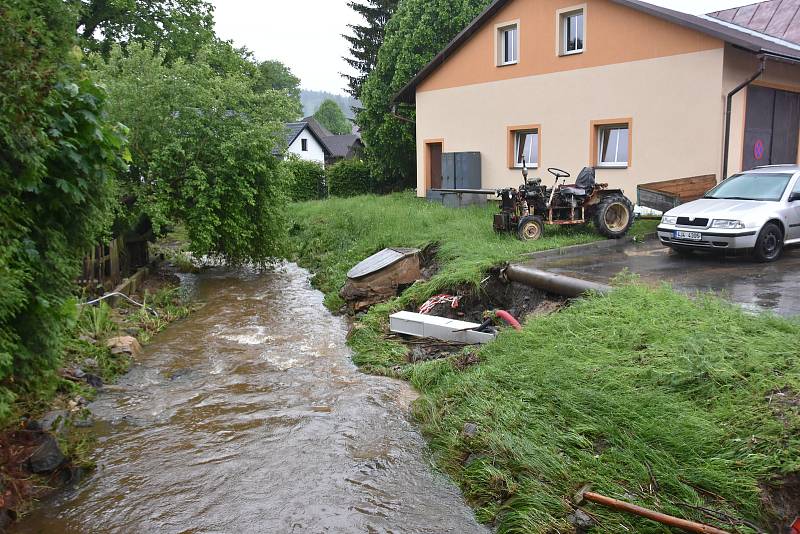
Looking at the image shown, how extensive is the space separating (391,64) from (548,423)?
24.7 metres

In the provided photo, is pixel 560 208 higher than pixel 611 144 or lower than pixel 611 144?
lower

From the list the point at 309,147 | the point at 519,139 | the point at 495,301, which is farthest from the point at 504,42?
the point at 309,147

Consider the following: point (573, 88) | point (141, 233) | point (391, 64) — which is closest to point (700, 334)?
point (141, 233)

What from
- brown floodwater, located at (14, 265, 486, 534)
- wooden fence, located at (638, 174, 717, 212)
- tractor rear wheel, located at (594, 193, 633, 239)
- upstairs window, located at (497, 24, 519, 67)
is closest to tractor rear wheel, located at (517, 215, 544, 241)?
tractor rear wheel, located at (594, 193, 633, 239)

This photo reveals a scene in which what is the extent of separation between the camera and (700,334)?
19.2 ft

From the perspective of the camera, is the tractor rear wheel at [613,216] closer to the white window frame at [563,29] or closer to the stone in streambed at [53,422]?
the white window frame at [563,29]

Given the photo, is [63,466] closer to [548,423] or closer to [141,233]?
[548,423]

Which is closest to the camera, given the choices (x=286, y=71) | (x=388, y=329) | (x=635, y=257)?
(x=388, y=329)

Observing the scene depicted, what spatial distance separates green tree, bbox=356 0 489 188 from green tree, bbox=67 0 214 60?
7.87 m

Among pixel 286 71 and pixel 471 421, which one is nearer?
pixel 471 421

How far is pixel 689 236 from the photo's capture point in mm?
10766

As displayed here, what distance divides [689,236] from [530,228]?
311cm

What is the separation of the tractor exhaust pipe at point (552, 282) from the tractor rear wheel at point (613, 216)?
3.92 metres

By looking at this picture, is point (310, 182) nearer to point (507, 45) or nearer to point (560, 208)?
point (507, 45)
